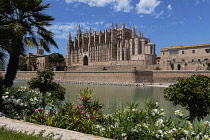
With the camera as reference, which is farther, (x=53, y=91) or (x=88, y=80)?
(x=88, y=80)

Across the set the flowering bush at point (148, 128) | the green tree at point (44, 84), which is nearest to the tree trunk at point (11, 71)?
the green tree at point (44, 84)

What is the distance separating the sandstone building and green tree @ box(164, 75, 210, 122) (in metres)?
33.2

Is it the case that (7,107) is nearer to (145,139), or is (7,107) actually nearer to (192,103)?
(145,139)

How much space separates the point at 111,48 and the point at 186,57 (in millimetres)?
21384

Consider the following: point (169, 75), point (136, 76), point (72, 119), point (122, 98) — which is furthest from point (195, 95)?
point (169, 75)

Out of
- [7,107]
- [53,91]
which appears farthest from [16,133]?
[53,91]

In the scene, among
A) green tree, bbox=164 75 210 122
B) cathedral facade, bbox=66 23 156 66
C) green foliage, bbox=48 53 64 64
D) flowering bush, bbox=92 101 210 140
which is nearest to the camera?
flowering bush, bbox=92 101 210 140

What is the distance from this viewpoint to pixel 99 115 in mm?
5352

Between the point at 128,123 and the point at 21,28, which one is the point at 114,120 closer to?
the point at 128,123

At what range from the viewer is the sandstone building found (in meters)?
38.3

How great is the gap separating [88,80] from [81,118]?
139ft

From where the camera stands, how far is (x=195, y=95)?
679 cm

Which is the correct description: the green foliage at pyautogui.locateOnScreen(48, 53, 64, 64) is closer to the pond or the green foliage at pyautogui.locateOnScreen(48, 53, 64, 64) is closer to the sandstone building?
the sandstone building

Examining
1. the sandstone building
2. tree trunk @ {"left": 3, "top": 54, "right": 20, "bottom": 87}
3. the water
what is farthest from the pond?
the sandstone building
